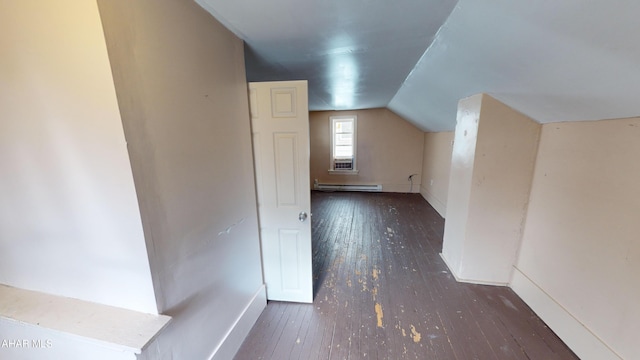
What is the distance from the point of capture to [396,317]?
1.86 m

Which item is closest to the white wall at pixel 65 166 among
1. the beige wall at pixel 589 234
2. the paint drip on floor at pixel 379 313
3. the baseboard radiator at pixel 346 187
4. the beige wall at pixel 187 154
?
the beige wall at pixel 187 154

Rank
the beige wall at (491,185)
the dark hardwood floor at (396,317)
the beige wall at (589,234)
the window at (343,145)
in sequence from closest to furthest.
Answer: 1. the beige wall at (589,234)
2. the dark hardwood floor at (396,317)
3. the beige wall at (491,185)
4. the window at (343,145)

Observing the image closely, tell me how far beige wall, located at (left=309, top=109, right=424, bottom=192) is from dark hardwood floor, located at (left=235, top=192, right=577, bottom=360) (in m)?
3.02

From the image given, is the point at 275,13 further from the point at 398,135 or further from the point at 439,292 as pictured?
the point at 398,135

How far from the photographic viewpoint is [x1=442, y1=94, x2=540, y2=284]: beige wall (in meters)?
1.97

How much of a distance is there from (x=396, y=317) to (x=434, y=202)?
3.30 m

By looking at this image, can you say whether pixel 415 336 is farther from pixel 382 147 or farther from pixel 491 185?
pixel 382 147

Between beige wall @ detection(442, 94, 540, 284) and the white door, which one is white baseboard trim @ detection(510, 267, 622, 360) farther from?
the white door

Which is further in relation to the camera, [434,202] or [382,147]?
[382,147]

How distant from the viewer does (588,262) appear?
1.47 metres

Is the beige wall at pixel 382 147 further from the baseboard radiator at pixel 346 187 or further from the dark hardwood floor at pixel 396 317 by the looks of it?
the dark hardwood floor at pixel 396 317

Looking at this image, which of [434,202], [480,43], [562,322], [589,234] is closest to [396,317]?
[562,322]

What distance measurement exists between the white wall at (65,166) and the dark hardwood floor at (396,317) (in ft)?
3.60

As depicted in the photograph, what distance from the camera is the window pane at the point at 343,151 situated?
601cm
